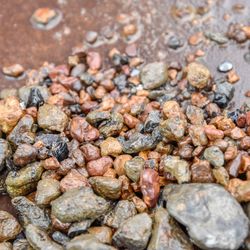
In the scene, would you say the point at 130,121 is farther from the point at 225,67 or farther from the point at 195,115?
the point at 225,67

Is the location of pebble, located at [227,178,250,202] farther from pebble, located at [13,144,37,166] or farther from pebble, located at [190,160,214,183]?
pebble, located at [13,144,37,166]

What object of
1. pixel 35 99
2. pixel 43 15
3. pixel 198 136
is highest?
pixel 43 15

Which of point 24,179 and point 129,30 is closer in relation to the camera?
point 24,179

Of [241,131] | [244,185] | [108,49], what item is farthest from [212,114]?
[108,49]

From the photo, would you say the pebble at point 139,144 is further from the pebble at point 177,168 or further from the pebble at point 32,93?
the pebble at point 32,93

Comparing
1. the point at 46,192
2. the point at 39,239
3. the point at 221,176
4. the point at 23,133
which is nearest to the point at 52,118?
the point at 23,133

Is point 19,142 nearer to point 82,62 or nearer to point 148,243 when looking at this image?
point 82,62

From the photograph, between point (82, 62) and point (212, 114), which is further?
point (82, 62)

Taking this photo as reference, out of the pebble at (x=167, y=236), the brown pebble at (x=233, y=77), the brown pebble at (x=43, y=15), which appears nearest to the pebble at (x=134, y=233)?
the pebble at (x=167, y=236)
